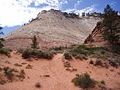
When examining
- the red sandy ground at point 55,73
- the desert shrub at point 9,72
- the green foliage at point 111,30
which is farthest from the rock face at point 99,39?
the desert shrub at point 9,72

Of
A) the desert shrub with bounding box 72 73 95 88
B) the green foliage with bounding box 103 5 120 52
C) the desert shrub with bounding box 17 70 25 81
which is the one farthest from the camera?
the green foliage with bounding box 103 5 120 52

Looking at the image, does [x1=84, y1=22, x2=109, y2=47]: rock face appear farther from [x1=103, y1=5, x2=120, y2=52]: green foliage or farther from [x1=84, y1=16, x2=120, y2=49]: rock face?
[x1=103, y1=5, x2=120, y2=52]: green foliage

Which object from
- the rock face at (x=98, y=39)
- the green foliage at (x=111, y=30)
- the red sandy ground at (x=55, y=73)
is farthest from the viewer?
the rock face at (x=98, y=39)

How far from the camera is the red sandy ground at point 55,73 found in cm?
Result: 1429

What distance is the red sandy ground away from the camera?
14.3 metres

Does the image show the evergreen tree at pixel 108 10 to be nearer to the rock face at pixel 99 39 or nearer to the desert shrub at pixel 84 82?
the rock face at pixel 99 39

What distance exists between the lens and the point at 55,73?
57.7 ft

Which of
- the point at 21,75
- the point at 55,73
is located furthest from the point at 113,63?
the point at 21,75

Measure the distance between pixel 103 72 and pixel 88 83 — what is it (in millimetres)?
4988

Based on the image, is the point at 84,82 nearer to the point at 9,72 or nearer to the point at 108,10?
the point at 9,72

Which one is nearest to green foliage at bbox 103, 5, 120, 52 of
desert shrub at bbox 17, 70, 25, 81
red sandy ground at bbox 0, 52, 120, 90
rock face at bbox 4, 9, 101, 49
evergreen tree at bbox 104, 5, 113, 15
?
evergreen tree at bbox 104, 5, 113, 15

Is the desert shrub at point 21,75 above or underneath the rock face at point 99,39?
underneath

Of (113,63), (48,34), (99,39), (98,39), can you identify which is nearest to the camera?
(113,63)

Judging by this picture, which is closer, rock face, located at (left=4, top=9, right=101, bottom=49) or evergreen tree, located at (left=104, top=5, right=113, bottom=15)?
evergreen tree, located at (left=104, top=5, right=113, bottom=15)
